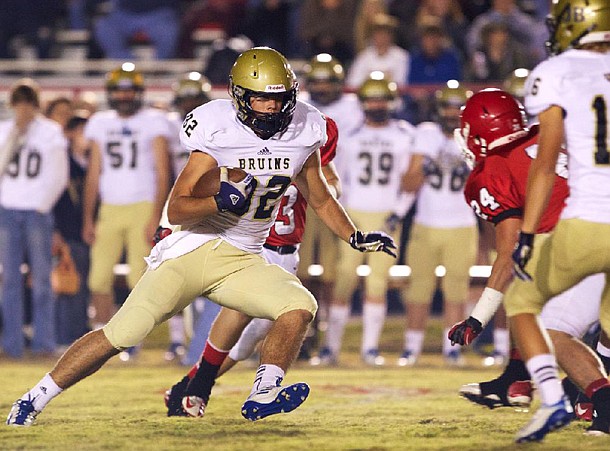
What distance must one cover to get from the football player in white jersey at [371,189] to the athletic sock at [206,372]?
9.98 feet

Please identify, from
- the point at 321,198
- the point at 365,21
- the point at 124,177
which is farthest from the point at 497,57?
the point at 321,198

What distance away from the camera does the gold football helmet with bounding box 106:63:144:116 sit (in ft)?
30.2

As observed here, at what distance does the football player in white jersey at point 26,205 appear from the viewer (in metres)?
9.45

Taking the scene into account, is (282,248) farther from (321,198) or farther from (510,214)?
(510,214)

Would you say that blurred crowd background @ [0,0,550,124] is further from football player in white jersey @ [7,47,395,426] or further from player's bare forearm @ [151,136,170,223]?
football player in white jersey @ [7,47,395,426]

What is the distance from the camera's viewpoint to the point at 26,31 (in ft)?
40.9

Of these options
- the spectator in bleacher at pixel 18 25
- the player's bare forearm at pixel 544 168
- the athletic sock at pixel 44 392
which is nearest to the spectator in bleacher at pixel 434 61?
the spectator in bleacher at pixel 18 25

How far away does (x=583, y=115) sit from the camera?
16.0ft

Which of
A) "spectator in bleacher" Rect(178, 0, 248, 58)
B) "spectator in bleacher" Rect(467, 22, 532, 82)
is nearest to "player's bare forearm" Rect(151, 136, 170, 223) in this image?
"spectator in bleacher" Rect(467, 22, 532, 82)

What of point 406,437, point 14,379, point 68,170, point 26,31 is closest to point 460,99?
point 68,170

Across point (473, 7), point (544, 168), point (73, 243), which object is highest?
point (473, 7)

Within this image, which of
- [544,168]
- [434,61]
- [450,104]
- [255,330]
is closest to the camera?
[544,168]

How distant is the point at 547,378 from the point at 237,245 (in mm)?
1541

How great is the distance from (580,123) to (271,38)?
715cm
